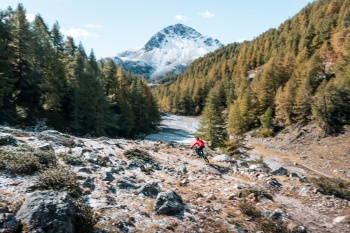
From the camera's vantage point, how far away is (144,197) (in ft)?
40.5

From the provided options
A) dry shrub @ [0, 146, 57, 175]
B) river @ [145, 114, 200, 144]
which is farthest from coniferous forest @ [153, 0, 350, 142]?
dry shrub @ [0, 146, 57, 175]

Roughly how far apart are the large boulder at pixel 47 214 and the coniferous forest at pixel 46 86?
31.3 meters

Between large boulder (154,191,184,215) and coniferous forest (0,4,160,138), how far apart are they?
3130cm

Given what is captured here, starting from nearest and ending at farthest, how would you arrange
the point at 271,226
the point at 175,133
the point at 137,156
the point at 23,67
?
the point at 271,226
the point at 137,156
the point at 23,67
the point at 175,133

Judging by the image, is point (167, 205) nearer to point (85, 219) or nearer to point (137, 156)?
point (85, 219)

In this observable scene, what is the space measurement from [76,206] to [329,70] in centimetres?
6843

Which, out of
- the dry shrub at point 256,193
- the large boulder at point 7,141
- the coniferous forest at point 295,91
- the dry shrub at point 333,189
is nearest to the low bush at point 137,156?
the large boulder at point 7,141

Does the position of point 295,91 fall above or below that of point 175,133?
above

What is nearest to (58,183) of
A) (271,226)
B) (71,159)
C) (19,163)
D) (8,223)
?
(19,163)

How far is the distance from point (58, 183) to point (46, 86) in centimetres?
3445

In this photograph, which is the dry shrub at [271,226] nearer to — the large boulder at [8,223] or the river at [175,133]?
the large boulder at [8,223]

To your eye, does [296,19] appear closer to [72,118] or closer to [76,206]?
[72,118]

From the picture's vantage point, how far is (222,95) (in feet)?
353

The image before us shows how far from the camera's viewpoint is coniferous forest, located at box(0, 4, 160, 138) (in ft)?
123
